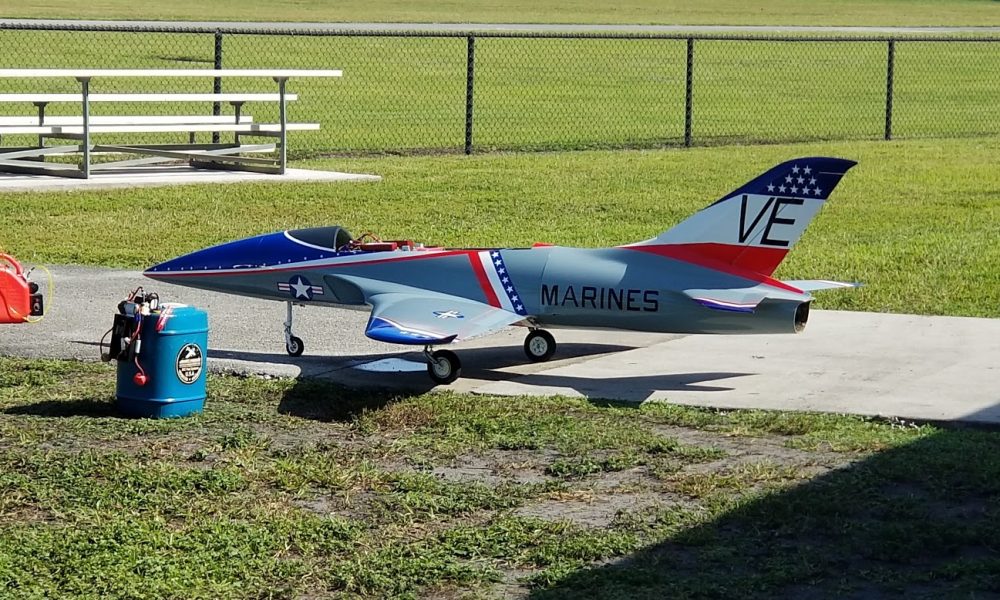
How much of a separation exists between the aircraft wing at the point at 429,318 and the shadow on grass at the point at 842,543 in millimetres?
2296

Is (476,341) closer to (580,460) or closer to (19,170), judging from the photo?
(580,460)

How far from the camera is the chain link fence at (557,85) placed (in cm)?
2434

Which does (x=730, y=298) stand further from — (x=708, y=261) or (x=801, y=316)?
(x=801, y=316)

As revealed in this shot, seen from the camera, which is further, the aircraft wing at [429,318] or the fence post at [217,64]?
the fence post at [217,64]

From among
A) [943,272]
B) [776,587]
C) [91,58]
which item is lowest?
[776,587]

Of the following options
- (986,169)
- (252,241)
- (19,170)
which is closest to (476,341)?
(252,241)

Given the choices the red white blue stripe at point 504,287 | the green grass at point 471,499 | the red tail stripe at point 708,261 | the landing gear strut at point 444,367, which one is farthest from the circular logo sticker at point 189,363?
the red tail stripe at point 708,261

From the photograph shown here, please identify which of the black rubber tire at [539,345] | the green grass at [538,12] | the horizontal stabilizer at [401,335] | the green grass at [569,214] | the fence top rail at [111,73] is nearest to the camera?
the horizontal stabilizer at [401,335]

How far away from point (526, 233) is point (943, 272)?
3.80 m

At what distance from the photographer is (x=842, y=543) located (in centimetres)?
676

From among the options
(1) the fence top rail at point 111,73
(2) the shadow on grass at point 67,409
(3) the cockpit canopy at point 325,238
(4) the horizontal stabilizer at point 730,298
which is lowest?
(2) the shadow on grass at point 67,409

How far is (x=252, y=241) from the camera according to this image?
1050 centimetres

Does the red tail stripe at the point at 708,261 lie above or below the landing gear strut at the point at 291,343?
above

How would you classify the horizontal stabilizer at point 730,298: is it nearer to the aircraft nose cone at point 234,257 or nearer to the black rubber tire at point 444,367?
the black rubber tire at point 444,367
